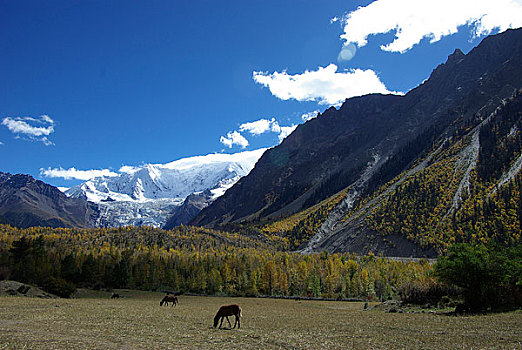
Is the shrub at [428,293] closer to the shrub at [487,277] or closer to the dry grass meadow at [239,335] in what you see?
the shrub at [487,277]

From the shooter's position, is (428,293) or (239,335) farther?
(428,293)

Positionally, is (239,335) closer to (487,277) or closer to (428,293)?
(487,277)

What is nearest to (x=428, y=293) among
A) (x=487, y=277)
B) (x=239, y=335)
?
(x=487, y=277)

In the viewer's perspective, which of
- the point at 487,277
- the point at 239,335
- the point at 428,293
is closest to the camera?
the point at 239,335

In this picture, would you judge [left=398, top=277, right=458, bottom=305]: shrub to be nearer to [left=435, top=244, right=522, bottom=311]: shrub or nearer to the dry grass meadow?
[left=435, top=244, right=522, bottom=311]: shrub

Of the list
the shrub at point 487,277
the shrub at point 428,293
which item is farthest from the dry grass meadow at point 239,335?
the shrub at point 428,293

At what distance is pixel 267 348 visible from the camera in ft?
75.4

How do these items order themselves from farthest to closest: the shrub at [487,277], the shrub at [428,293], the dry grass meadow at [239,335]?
the shrub at [428,293] → the shrub at [487,277] → the dry grass meadow at [239,335]

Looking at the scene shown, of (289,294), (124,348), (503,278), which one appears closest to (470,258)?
(503,278)

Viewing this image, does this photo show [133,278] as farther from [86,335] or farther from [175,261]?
[86,335]

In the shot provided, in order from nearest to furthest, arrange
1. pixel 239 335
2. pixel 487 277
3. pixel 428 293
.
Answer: pixel 239 335 < pixel 487 277 < pixel 428 293

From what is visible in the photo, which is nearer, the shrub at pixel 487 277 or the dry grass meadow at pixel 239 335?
the dry grass meadow at pixel 239 335

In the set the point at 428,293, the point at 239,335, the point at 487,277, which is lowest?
the point at 428,293

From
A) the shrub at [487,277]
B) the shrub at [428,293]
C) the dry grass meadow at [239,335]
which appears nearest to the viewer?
the dry grass meadow at [239,335]
